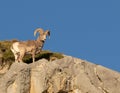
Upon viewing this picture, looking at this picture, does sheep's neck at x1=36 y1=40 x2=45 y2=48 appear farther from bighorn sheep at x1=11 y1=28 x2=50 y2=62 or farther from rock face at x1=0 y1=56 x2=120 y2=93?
rock face at x1=0 y1=56 x2=120 y2=93

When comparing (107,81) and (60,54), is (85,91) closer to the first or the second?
(107,81)

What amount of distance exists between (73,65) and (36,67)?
13.0 feet

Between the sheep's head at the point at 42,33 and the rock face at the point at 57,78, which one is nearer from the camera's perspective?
the rock face at the point at 57,78

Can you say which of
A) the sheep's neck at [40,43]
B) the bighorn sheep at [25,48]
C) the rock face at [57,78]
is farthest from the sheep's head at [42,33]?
the rock face at [57,78]

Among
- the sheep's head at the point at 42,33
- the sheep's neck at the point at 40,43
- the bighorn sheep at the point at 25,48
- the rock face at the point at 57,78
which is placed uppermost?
the sheep's head at the point at 42,33

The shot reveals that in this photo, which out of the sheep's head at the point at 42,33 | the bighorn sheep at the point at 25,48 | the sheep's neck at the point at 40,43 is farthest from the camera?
the sheep's head at the point at 42,33

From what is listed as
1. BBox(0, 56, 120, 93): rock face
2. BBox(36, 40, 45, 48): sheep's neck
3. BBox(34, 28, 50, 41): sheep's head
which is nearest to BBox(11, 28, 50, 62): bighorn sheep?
BBox(36, 40, 45, 48): sheep's neck

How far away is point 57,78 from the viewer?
5012 cm

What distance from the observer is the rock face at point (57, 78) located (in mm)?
48281

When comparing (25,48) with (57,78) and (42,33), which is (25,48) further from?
(57,78)

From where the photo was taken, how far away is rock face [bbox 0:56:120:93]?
158 ft

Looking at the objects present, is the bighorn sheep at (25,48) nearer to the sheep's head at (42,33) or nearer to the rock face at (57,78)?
the sheep's head at (42,33)

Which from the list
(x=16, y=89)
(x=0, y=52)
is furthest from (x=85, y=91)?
(x=0, y=52)

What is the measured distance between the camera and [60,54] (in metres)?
57.8
